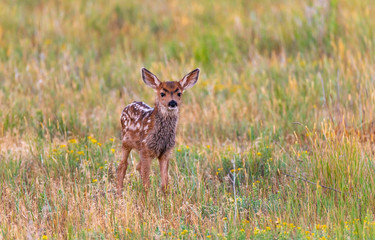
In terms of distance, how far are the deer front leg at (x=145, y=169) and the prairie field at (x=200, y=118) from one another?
0.56 ft

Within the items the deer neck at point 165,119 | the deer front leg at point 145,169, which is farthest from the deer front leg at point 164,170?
the deer neck at point 165,119

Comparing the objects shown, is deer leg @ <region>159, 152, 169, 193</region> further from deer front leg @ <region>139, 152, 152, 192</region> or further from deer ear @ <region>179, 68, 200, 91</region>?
deer ear @ <region>179, 68, 200, 91</region>

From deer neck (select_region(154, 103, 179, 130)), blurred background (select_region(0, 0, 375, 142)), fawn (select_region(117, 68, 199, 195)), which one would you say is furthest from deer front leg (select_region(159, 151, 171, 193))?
blurred background (select_region(0, 0, 375, 142))

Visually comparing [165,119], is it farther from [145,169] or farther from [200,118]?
[200,118]

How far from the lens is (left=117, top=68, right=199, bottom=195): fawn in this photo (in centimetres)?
677

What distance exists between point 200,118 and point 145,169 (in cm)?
282

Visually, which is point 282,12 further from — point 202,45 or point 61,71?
point 61,71

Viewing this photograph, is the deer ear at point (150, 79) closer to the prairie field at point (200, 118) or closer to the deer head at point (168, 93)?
the deer head at point (168, 93)

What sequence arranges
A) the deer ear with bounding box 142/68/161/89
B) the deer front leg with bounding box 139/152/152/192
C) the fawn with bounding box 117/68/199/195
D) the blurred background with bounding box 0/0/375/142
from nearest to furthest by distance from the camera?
the deer front leg with bounding box 139/152/152/192
the fawn with bounding box 117/68/199/195
the deer ear with bounding box 142/68/161/89
the blurred background with bounding box 0/0/375/142

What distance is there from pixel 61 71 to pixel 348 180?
20.8 ft

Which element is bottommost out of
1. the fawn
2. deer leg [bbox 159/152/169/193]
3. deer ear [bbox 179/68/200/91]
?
deer leg [bbox 159/152/169/193]

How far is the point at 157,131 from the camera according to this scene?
22.4ft

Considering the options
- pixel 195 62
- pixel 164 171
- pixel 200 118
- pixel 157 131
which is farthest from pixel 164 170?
pixel 195 62

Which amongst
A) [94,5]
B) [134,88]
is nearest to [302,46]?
[134,88]
